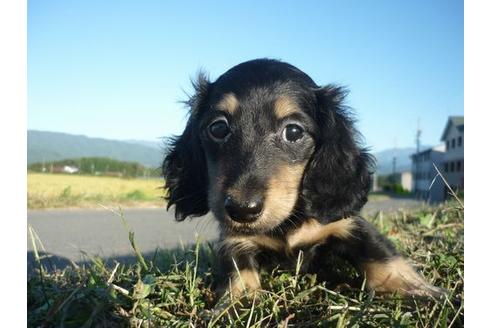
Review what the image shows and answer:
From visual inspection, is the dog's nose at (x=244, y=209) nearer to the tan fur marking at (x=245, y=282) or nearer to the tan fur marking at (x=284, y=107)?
the tan fur marking at (x=245, y=282)

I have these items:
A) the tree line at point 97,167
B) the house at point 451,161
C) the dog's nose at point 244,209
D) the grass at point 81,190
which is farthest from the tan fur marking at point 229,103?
the grass at point 81,190

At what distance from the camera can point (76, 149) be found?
2795mm

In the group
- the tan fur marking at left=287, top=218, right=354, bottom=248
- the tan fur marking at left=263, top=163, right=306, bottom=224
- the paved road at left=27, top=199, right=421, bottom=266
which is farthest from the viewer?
the paved road at left=27, top=199, right=421, bottom=266

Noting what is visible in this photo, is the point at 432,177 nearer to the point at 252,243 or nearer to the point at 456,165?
the point at 456,165

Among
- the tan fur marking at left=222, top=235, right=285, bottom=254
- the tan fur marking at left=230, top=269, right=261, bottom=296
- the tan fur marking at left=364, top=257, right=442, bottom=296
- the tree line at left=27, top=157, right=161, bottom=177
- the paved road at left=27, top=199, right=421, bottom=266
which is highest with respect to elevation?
the tree line at left=27, top=157, right=161, bottom=177

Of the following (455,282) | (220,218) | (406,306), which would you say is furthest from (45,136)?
(455,282)

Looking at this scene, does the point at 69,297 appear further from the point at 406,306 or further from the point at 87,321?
the point at 406,306

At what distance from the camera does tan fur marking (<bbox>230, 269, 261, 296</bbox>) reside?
4.71 feet

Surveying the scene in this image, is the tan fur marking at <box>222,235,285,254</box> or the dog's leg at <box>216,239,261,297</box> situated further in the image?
the tan fur marking at <box>222,235,285,254</box>

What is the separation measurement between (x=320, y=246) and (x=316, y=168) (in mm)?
310

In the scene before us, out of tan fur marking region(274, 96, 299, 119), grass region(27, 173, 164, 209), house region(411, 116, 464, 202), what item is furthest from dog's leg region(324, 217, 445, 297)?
grass region(27, 173, 164, 209)

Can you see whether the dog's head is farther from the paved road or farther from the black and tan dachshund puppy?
the paved road

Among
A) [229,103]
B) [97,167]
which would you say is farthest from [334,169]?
[97,167]
